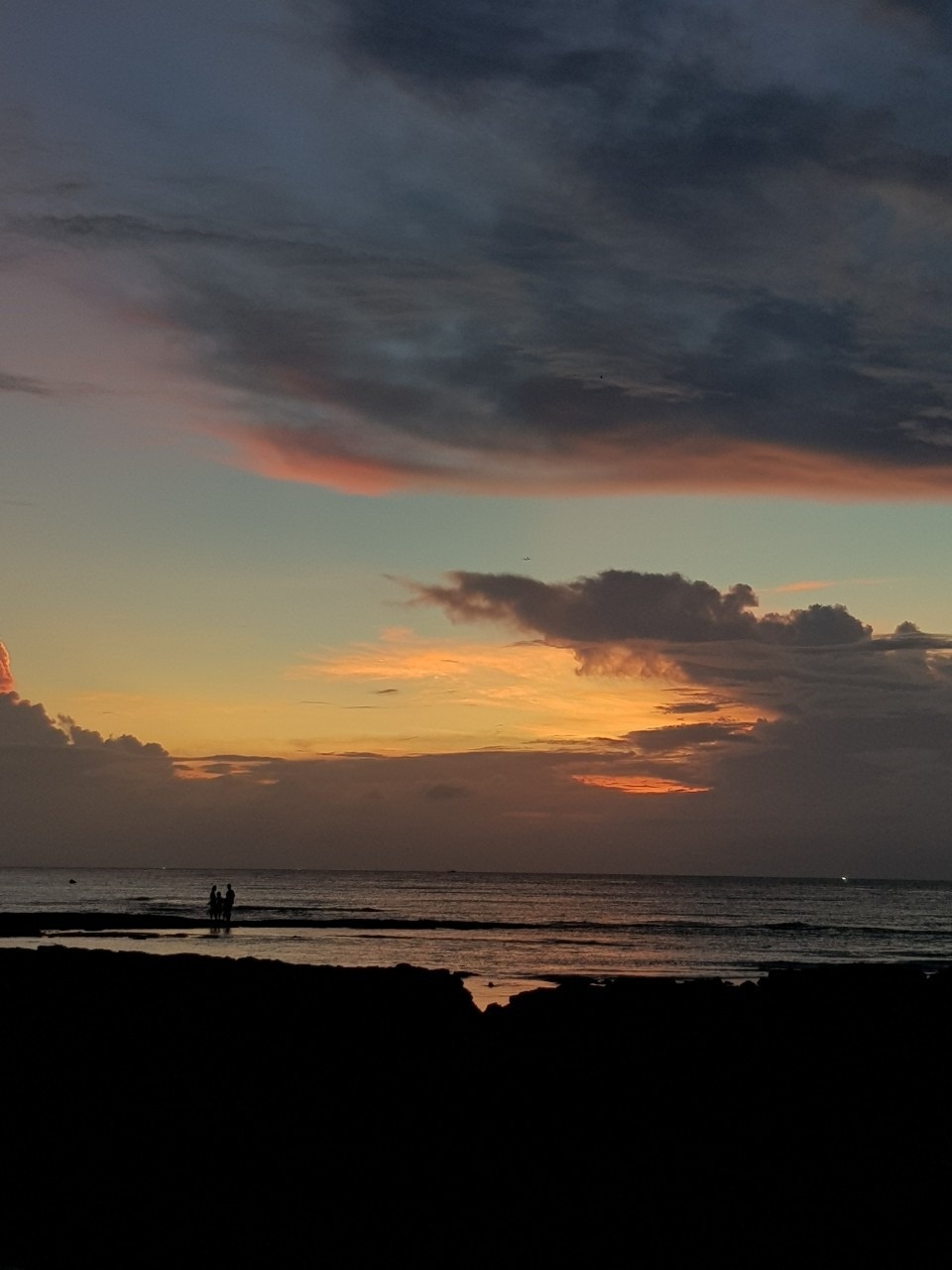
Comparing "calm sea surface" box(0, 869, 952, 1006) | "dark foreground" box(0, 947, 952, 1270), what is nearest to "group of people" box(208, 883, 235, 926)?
"calm sea surface" box(0, 869, 952, 1006)

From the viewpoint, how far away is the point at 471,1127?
56.3ft

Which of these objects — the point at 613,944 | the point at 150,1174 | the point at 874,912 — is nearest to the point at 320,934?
the point at 613,944

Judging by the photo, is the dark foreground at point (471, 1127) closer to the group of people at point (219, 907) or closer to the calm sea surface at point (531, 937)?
the calm sea surface at point (531, 937)

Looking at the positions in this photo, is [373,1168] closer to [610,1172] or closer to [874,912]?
[610,1172]

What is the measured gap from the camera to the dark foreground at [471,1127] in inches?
539

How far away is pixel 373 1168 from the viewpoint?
15484 mm

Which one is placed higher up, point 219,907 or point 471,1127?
point 471,1127

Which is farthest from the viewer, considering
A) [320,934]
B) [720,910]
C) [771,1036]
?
[720,910]

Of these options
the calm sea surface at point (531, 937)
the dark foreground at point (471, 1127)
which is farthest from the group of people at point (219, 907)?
the dark foreground at point (471, 1127)

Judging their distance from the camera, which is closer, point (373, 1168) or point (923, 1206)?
point (923, 1206)

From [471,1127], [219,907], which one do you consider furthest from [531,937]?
[471,1127]

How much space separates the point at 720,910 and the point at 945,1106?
364 ft

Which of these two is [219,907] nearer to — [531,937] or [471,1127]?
[531,937]

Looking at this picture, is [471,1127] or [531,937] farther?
[531,937]
